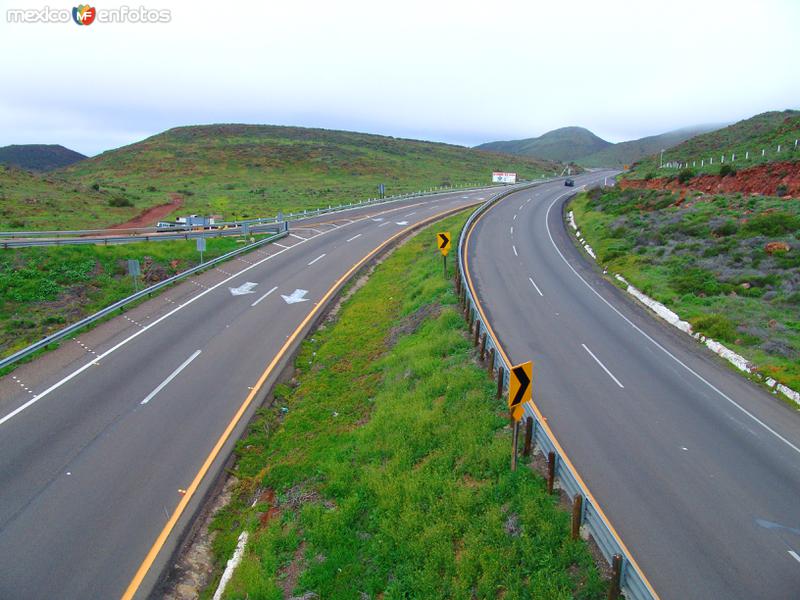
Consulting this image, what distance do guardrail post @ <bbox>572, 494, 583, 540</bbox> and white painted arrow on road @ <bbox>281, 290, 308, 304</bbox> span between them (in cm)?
1676

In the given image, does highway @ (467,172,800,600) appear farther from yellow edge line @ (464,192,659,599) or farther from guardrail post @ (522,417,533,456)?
guardrail post @ (522,417,533,456)

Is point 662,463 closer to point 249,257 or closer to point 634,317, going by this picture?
A: point 634,317

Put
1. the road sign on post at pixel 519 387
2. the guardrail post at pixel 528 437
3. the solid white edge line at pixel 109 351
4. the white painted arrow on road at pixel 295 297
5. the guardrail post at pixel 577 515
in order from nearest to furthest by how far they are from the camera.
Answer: the guardrail post at pixel 577 515 → the road sign on post at pixel 519 387 → the guardrail post at pixel 528 437 → the solid white edge line at pixel 109 351 → the white painted arrow on road at pixel 295 297

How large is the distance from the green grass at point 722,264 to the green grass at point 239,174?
3230cm

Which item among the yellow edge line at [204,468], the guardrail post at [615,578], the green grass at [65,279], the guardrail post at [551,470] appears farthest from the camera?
the green grass at [65,279]

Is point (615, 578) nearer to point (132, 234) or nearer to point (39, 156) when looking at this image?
A: point (132, 234)

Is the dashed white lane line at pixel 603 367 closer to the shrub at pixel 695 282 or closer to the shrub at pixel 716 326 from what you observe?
the shrub at pixel 716 326

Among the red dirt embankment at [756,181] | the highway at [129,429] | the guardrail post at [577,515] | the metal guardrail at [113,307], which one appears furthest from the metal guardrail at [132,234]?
the red dirt embankment at [756,181]

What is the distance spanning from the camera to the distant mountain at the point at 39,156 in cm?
14012

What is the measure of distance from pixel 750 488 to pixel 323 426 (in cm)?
939

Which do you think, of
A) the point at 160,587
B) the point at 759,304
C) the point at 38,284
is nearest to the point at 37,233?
the point at 38,284

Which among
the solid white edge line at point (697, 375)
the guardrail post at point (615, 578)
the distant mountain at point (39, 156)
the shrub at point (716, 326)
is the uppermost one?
the distant mountain at point (39, 156)

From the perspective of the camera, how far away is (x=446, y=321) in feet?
57.4

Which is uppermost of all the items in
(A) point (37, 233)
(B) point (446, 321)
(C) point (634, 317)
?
(A) point (37, 233)
